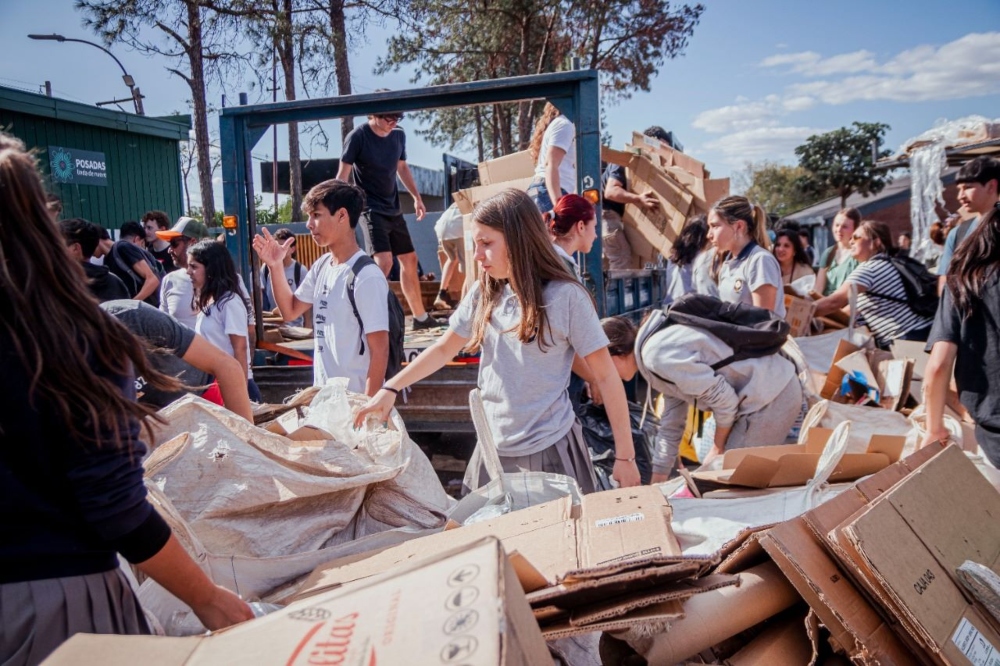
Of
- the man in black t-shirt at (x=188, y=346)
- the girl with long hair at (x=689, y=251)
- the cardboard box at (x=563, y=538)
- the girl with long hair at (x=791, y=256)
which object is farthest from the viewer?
the girl with long hair at (x=791, y=256)

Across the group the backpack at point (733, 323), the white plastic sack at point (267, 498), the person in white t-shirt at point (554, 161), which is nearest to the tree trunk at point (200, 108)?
the person in white t-shirt at point (554, 161)

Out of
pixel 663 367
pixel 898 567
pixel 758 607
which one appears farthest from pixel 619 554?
pixel 663 367

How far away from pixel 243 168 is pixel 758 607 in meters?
4.48

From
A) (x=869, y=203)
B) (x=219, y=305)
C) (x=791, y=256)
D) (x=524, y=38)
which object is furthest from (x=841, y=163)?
(x=219, y=305)

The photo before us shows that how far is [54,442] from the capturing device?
1200mm

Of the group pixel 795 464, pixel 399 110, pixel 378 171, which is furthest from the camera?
pixel 378 171

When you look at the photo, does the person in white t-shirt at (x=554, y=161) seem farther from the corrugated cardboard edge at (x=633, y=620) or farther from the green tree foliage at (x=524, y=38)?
the green tree foliage at (x=524, y=38)

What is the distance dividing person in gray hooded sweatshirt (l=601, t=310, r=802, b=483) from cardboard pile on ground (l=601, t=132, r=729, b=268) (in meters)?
3.13

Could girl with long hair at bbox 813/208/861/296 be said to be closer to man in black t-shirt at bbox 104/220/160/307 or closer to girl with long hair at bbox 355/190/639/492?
girl with long hair at bbox 355/190/639/492

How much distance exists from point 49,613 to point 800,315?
5197 mm

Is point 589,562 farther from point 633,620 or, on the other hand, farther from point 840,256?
point 840,256

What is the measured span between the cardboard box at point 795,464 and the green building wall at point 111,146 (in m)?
13.9

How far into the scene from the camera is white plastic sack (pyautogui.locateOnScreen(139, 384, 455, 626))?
1899 millimetres

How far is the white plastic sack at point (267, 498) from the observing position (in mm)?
1899
